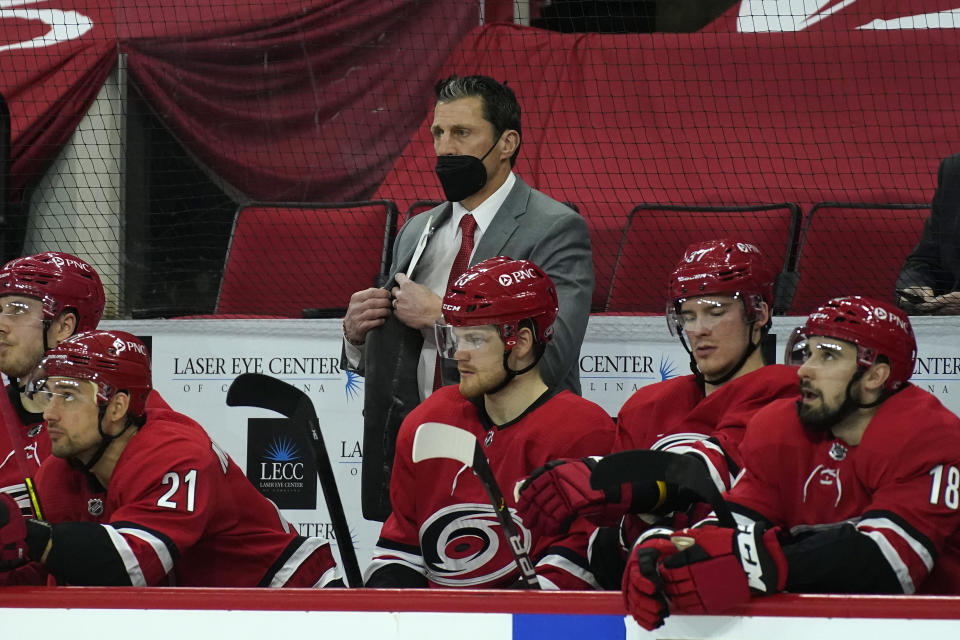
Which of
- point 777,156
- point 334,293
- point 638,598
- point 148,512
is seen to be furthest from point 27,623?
point 777,156

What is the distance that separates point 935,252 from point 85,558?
2.32 meters

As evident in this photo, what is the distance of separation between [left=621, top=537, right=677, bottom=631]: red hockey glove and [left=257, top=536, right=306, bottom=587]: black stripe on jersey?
946mm

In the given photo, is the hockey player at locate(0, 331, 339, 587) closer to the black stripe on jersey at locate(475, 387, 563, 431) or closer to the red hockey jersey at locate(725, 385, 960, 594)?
the black stripe on jersey at locate(475, 387, 563, 431)

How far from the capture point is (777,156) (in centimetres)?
433

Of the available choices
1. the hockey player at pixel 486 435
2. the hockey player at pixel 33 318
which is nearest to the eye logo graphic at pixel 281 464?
the hockey player at pixel 33 318

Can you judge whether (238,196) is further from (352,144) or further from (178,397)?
(178,397)

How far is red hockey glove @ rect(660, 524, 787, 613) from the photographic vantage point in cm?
160

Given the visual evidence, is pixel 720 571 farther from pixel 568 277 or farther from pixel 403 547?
pixel 568 277

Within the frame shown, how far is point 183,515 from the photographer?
2.17 meters

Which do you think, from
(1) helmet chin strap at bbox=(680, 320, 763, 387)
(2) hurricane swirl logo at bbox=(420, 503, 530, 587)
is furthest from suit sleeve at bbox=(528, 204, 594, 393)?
(2) hurricane swirl logo at bbox=(420, 503, 530, 587)

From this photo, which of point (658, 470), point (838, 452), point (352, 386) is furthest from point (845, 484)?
point (352, 386)

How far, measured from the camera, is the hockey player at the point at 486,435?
7.44 feet

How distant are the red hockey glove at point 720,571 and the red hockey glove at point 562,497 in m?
0.30

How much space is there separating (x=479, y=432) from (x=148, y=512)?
1.97 feet
